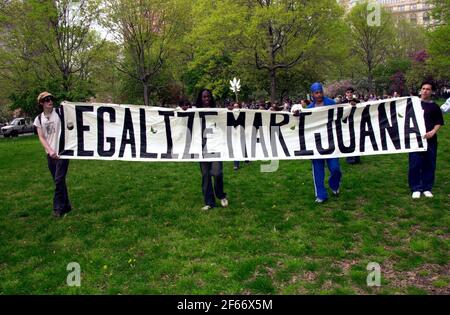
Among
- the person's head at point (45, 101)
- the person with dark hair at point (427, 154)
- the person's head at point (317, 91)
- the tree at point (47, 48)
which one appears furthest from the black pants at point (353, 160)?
the tree at point (47, 48)

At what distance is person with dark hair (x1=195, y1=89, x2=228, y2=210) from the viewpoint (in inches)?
288

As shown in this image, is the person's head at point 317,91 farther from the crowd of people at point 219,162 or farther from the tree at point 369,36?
the tree at point 369,36

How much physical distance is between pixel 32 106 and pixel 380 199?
30013 millimetres

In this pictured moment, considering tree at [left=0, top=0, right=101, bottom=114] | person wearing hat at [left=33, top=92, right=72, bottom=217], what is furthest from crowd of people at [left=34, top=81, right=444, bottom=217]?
tree at [left=0, top=0, right=101, bottom=114]

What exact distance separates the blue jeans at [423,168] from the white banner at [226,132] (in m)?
0.43

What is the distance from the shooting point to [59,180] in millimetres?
7246

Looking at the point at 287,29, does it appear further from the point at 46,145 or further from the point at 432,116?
the point at 46,145

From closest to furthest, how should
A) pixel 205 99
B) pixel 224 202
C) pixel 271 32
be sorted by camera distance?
pixel 205 99 < pixel 224 202 < pixel 271 32

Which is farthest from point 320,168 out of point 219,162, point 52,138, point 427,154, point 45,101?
point 45,101

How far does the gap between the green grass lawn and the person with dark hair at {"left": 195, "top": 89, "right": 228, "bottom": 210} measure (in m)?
0.23

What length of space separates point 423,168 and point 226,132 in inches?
152

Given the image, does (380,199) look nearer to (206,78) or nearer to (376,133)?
(376,133)

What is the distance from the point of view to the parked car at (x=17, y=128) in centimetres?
3775

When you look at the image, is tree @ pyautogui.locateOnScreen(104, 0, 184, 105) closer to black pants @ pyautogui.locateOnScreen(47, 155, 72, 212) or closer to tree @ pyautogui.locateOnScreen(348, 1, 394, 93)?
black pants @ pyautogui.locateOnScreen(47, 155, 72, 212)
